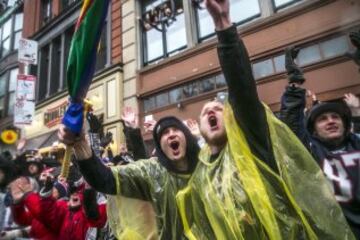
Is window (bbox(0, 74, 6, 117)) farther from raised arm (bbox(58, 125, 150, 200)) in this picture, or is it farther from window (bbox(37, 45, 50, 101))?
raised arm (bbox(58, 125, 150, 200))

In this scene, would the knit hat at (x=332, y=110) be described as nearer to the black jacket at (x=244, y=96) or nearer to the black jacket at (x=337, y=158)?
the black jacket at (x=337, y=158)

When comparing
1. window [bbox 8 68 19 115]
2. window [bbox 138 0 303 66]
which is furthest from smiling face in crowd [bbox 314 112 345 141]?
window [bbox 8 68 19 115]

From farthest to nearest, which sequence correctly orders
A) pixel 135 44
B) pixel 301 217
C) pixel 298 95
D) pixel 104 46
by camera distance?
1. pixel 104 46
2. pixel 135 44
3. pixel 298 95
4. pixel 301 217

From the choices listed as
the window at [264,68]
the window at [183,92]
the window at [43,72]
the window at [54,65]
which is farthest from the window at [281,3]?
the window at [43,72]

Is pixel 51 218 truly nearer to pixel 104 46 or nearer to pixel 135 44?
pixel 135 44

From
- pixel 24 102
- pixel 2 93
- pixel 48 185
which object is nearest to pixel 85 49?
pixel 48 185

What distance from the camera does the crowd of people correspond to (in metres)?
1.63

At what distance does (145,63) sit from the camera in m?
12.2

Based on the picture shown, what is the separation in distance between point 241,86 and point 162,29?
35.1 ft

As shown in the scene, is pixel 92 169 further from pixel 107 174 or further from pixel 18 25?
pixel 18 25

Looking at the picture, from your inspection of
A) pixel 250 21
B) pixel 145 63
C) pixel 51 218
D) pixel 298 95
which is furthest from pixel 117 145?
pixel 298 95

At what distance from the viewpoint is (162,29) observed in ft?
38.9

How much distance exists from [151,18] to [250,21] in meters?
3.90

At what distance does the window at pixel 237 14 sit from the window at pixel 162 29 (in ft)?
2.13
